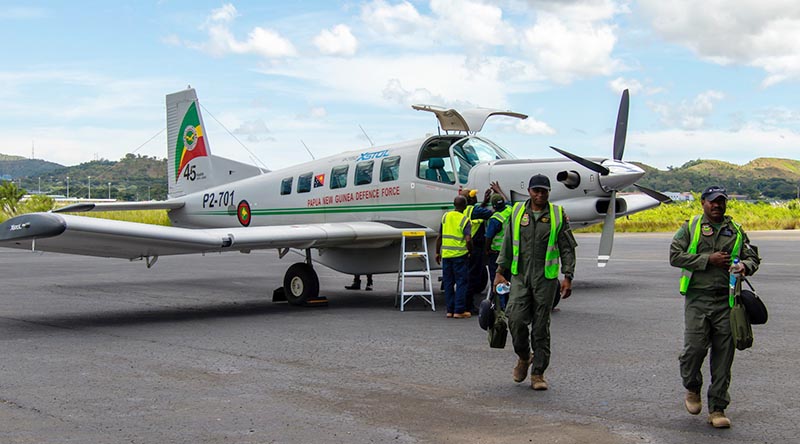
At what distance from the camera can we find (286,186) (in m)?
16.8

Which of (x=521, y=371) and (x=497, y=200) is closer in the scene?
(x=521, y=371)

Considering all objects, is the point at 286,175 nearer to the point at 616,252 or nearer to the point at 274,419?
the point at 274,419

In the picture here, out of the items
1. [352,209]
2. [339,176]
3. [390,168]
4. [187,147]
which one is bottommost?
[352,209]

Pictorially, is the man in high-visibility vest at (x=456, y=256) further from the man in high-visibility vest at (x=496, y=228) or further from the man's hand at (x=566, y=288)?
the man's hand at (x=566, y=288)

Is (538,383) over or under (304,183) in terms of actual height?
under

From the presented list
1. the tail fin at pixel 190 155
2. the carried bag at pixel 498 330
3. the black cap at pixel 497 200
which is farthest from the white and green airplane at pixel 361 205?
the carried bag at pixel 498 330

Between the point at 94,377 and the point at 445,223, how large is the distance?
606 cm

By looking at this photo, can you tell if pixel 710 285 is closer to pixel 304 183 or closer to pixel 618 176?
pixel 618 176

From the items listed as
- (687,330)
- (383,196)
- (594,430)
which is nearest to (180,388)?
(594,430)

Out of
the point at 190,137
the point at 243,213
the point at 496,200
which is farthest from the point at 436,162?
the point at 190,137

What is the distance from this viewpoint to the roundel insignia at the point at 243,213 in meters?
17.6

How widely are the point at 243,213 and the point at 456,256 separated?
6.67 m

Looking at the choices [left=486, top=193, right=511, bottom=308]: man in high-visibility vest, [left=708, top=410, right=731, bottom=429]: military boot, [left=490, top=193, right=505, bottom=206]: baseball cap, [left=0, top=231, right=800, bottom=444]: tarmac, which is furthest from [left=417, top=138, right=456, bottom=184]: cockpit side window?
[left=708, top=410, right=731, bottom=429]: military boot

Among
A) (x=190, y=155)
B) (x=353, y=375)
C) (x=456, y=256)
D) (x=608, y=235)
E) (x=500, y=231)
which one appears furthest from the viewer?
(x=190, y=155)
